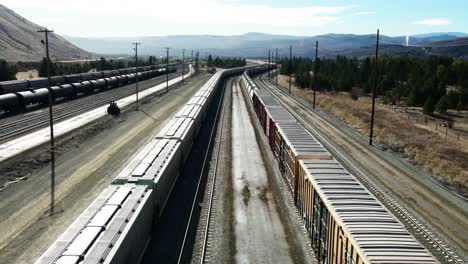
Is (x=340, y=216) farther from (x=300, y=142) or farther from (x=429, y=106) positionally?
(x=429, y=106)

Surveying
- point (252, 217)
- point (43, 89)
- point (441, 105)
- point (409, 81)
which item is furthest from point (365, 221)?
point (409, 81)

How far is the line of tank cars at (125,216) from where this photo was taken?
15477mm

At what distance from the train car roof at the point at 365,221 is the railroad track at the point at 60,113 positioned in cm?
3772

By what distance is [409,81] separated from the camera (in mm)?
90062

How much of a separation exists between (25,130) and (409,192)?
140 ft

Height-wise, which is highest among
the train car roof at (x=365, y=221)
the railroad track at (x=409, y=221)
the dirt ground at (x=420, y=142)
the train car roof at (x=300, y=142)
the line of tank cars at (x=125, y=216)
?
the train car roof at (x=300, y=142)

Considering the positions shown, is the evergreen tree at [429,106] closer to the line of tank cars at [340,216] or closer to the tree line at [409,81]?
the tree line at [409,81]

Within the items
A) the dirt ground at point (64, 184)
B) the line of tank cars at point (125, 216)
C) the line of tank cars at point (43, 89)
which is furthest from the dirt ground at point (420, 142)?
the line of tank cars at point (43, 89)

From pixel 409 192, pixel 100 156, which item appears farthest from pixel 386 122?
pixel 100 156

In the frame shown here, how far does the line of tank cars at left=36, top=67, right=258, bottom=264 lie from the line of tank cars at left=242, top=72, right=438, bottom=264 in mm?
8470

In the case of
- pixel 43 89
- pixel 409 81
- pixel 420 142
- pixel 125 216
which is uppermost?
pixel 409 81

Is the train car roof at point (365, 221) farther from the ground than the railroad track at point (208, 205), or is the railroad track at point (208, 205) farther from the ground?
the train car roof at point (365, 221)

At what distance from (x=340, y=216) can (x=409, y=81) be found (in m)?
81.6

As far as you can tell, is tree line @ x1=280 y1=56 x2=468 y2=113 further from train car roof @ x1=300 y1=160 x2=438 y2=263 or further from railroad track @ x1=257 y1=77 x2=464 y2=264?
train car roof @ x1=300 y1=160 x2=438 y2=263
